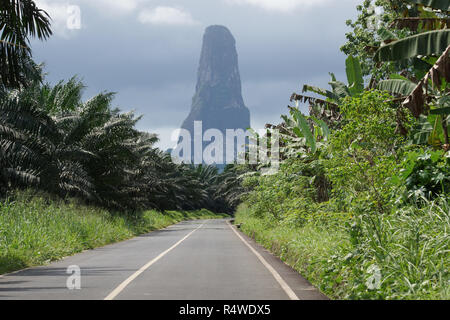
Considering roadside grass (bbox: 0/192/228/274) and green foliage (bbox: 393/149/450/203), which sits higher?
green foliage (bbox: 393/149/450/203)

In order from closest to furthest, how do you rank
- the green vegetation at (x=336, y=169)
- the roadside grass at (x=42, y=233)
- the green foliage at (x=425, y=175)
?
the green vegetation at (x=336, y=169), the green foliage at (x=425, y=175), the roadside grass at (x=42, y=233)

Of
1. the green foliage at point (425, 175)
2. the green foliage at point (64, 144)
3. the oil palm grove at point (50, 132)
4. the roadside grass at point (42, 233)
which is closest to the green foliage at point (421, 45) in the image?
the green foliage at point (425, 175)

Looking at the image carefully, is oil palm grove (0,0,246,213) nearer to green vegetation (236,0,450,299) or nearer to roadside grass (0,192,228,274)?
roadside grass (0,192,228,274)

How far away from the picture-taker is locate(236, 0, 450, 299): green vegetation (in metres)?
7.20

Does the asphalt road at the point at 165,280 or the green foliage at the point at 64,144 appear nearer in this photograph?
the asphalt road at the point at 165,280

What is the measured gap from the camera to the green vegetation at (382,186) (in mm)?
7203

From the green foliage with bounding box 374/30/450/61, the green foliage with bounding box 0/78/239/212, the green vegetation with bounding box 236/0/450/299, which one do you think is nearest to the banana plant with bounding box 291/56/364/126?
the green vegetation with bounding box 236/0/450/299

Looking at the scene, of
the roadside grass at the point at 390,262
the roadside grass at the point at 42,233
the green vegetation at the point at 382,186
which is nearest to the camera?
the roadside grass at the point at 390,262
